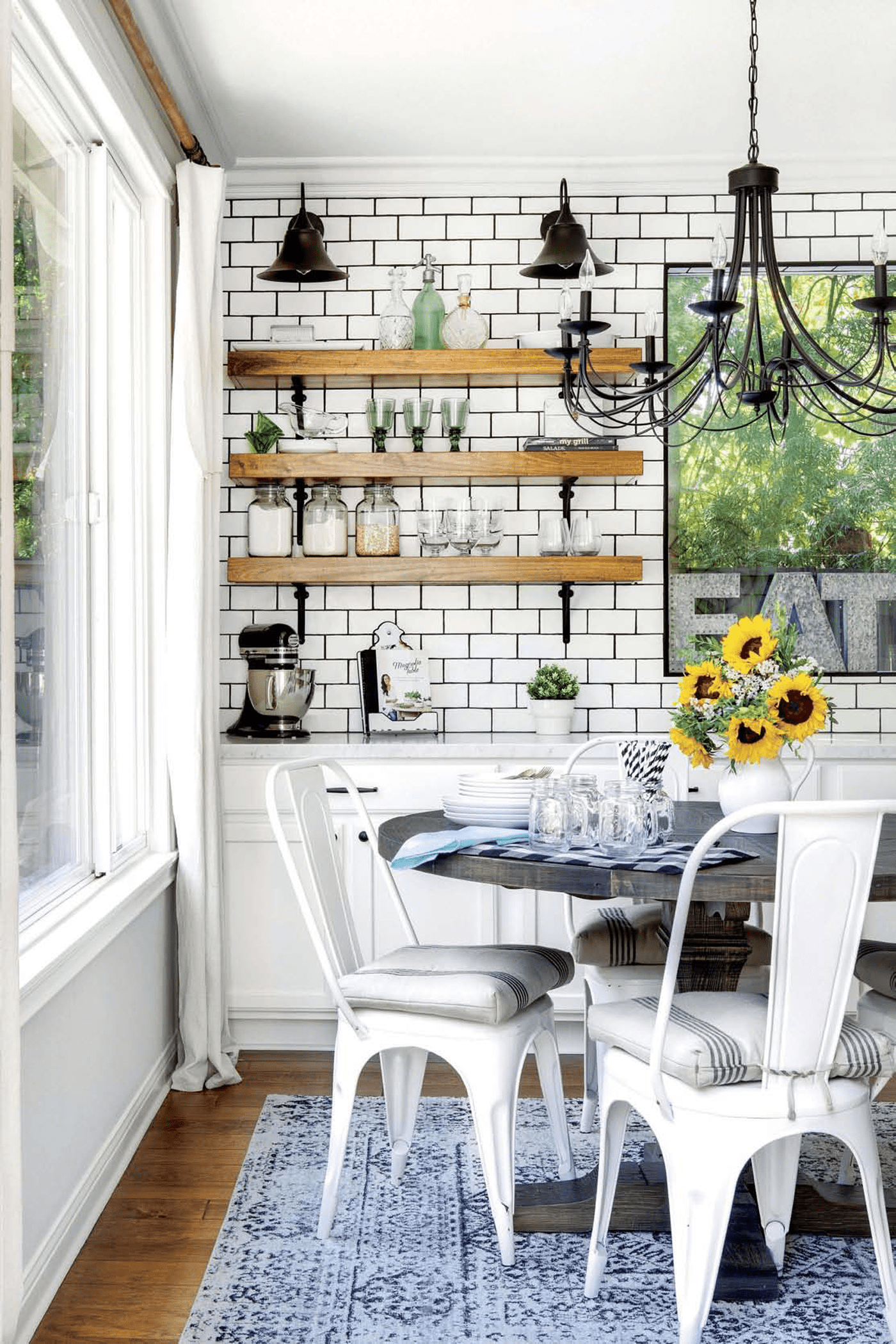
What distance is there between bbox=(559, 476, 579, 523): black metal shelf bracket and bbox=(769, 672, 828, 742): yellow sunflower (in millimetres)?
1742

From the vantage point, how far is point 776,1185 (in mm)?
2303

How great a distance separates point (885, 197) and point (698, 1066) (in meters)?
3.26

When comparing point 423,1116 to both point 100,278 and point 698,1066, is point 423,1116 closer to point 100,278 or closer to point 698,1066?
point 698,1066

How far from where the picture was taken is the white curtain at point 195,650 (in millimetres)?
3355

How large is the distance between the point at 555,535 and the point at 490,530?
209 mm

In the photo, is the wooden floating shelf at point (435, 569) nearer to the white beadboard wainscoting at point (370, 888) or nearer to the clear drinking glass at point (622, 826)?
the white beadboard wainscoting at point (370, 888)

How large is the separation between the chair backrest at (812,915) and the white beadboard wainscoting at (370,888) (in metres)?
1.67

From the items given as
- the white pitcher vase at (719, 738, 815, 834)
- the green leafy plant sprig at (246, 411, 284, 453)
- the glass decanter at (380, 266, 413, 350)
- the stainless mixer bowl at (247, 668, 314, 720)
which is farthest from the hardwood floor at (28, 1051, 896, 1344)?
the glass decanter at (380, 266, 413, 350)

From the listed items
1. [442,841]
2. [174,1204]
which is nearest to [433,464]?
[442,841]

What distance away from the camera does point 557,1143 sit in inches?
108

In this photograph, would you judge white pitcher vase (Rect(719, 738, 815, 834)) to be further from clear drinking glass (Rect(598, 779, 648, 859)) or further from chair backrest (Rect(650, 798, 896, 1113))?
chair backrest (Rect(650, 798, 896, 1113))

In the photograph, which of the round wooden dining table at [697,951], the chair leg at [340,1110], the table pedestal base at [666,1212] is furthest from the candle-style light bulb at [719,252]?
the table pedestal base at [666,1212]

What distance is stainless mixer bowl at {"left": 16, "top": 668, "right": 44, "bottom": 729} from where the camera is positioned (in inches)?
93.7

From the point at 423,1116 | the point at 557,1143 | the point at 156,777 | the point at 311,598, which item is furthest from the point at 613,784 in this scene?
the point at 311,598
